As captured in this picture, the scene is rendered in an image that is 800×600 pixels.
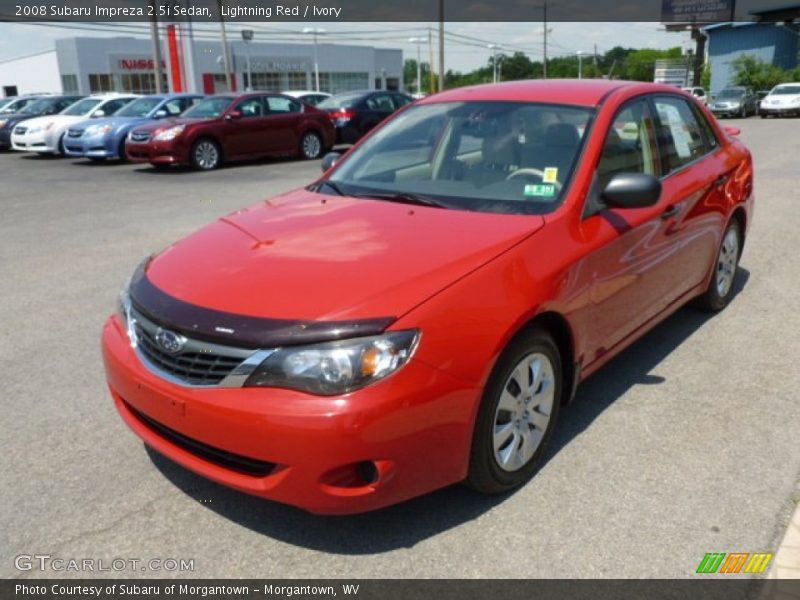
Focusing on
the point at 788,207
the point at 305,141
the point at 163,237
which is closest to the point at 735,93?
the point at 305,141

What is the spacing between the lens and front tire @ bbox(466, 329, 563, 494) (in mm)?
2773

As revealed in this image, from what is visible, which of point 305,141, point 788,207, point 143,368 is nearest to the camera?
point 143,368

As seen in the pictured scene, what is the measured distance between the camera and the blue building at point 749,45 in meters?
53.3

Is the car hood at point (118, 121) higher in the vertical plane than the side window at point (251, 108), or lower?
lower

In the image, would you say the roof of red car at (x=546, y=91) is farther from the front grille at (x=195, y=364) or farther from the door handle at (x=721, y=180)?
the front grille at (x=195, y=364)

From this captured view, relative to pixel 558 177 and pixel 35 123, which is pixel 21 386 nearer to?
pixel 558 177

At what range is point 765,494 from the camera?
3033mm

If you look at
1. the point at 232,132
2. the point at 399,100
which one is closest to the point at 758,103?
the point at 399,100

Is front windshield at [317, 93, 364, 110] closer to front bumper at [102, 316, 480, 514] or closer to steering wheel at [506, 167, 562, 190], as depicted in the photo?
steering wheel at [506, 167, 562, 190]

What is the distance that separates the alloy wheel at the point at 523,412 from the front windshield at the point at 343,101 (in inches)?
643

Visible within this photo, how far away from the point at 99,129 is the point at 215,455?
50.7ft

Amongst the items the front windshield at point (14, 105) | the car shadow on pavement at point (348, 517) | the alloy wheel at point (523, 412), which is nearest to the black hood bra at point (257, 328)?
the alloy wheel at point (523, 412)

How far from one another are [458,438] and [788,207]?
863 centimetres
